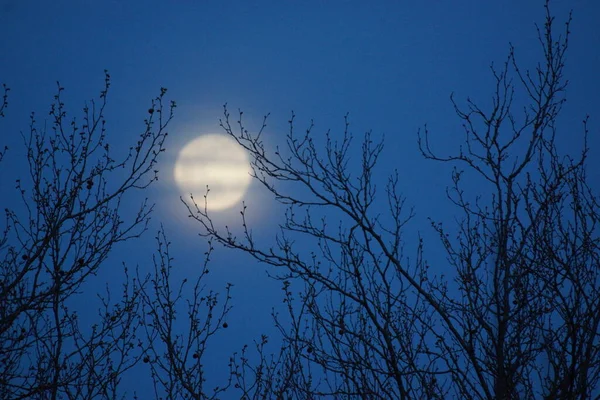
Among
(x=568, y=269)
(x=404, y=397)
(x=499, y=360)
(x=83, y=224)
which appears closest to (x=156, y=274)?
(x=83, y=224)

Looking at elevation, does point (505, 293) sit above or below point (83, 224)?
below

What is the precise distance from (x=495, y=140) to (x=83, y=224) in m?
3.98

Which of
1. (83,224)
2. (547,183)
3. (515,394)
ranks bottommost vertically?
(515,394)

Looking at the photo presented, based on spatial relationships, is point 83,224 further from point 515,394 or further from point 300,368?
point 515,394

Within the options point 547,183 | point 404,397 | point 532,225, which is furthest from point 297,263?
point 547,183

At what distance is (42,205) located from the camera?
15.0ft

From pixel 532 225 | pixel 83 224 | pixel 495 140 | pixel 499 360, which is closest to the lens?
pixel 499 360

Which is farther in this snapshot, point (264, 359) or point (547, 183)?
point (264, 359)

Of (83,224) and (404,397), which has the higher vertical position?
(83,224)

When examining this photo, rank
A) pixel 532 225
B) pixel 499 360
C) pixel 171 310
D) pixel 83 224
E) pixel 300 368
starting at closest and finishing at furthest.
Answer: pixel 499 360 → pixel 532 225 → pixel 83 224 → pixel 171 310 → pixel 300 368

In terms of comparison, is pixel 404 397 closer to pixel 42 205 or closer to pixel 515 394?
pixel 515 394

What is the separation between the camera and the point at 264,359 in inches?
235

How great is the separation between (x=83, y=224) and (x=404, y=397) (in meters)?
3.35

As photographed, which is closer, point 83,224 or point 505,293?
point 505,293
